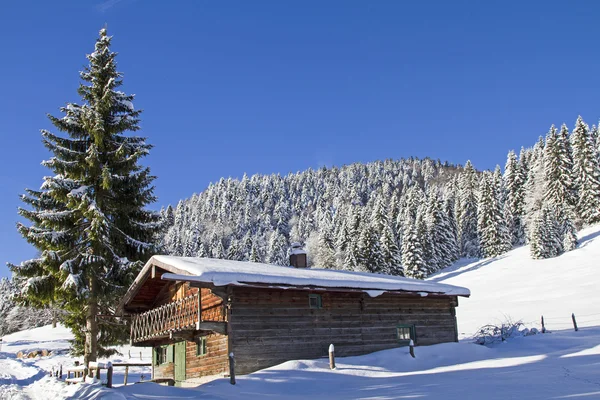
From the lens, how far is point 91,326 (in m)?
21.8

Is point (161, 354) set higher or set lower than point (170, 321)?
lower

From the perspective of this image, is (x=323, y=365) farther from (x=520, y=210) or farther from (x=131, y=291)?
(x=520, y=210)

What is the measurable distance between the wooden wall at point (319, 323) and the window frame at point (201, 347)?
2.75 meters

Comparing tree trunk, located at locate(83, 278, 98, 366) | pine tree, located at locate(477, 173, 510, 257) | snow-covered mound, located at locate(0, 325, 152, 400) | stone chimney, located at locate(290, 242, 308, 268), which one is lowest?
snow-covered mound, located at locate(0, 325, 152, 400)

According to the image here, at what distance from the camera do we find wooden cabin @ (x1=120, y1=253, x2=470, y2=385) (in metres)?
17.6

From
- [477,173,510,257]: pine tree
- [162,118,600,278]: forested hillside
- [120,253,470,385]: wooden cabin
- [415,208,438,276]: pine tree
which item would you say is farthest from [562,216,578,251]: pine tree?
[120,253,470,385]: wooden cabin

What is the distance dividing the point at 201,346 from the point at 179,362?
2.86 metres

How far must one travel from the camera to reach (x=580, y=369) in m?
14.4

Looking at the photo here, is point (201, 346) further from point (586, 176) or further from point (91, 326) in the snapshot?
point (586, 176)

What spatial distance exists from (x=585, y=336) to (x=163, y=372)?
19.1m

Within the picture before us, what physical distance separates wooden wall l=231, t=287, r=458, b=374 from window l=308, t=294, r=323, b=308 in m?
0.16

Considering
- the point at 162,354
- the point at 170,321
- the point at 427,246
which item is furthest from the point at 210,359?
the point at 427,246

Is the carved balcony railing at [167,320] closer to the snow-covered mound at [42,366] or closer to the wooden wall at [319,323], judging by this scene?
the wooden wall at [319,323]

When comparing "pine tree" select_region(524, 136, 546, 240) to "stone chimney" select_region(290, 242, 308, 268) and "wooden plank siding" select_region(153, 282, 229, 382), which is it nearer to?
"stone chimney" select_region(290, 242, 308, 268)
